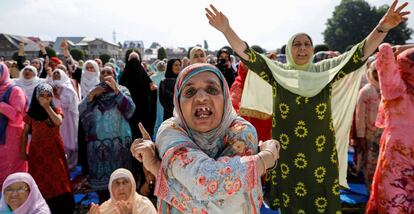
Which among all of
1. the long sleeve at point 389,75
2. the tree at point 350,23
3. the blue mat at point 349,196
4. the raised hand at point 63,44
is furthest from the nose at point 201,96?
the tree at point 350,23

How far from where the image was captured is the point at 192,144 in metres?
1.19

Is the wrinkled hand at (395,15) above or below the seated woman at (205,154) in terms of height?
above

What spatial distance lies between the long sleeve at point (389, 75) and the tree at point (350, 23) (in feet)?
137

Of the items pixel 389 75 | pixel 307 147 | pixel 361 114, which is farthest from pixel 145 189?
pixel 389 75

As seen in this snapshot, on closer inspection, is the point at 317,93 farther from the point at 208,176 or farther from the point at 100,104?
the point at 100,104

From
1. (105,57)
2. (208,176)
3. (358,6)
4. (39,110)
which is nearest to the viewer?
(208,176)

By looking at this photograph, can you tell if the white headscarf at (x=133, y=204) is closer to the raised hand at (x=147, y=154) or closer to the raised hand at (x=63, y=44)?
the raised hand at (x=147, y=154)

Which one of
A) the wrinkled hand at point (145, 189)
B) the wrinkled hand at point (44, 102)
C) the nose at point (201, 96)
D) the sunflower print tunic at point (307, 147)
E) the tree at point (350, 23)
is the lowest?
the wrinkled hand at point (145, 189)

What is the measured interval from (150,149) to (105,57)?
23.4 meters

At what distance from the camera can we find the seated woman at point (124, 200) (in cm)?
284

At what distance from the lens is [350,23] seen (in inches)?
1695

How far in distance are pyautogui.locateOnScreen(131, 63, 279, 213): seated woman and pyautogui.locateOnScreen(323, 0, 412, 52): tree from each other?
4331 cm

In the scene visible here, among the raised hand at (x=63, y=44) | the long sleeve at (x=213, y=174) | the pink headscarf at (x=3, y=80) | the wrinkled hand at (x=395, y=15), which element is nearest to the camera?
the long sleeve at (x=213, y=174)

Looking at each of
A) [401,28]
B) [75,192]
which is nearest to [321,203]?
[75,192]
